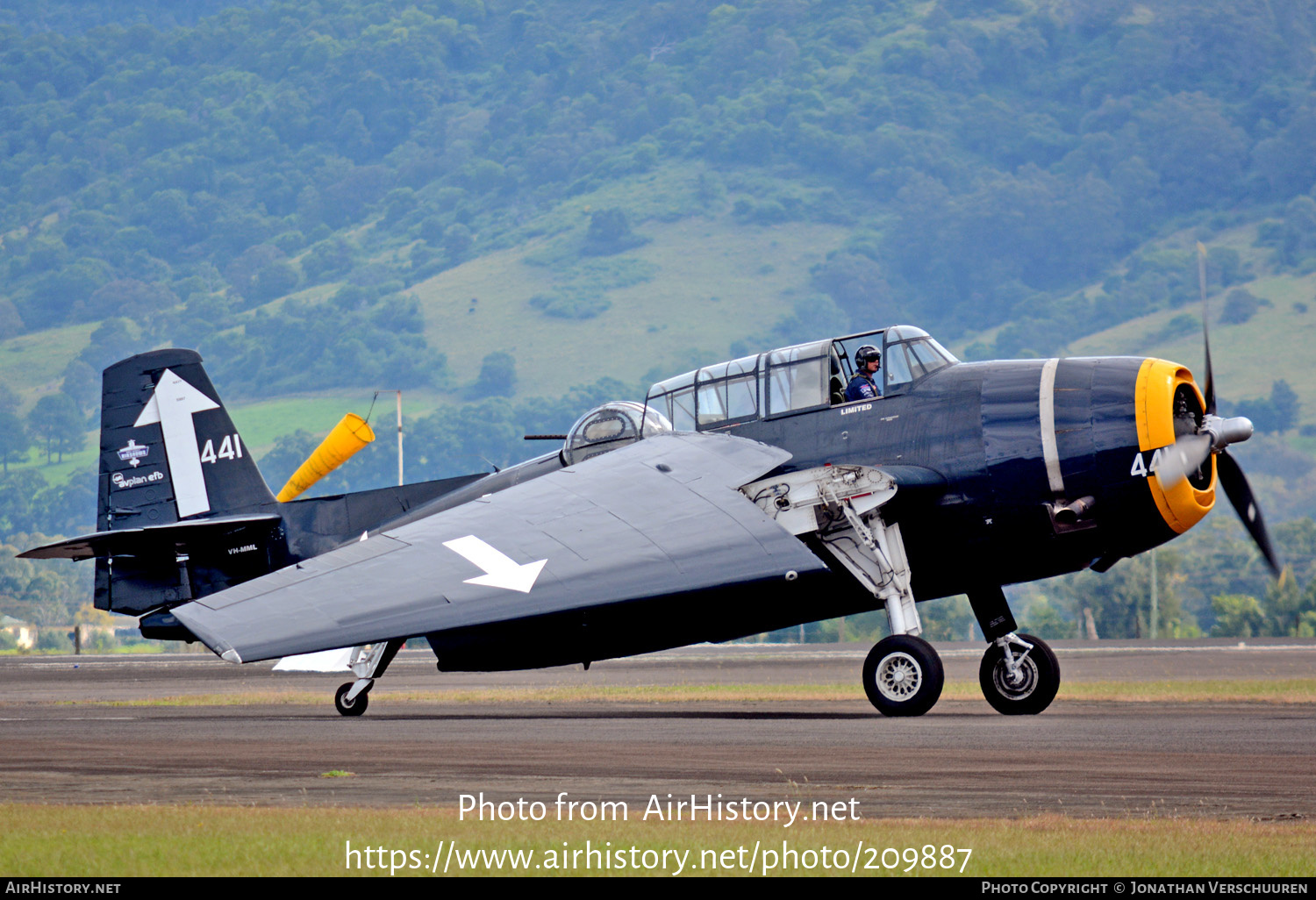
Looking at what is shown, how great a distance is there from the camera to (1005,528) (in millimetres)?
20391

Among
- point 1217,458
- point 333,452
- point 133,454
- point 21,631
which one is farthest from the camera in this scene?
point 21,631

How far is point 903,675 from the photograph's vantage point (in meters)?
20.0

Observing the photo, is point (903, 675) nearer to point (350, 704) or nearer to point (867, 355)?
point (867, 355)

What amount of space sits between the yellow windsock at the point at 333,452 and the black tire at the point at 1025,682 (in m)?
15.7

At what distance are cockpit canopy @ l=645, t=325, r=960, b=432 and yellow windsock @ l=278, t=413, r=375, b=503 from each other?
11.4 m

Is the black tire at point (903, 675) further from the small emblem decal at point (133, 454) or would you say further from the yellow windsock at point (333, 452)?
the yellow windsock at point (333, 452)

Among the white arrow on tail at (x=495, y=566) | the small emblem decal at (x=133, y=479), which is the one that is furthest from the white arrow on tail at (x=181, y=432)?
the white arrow on tail at (x=495, y=566)

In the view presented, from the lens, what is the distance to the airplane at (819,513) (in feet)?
53.0

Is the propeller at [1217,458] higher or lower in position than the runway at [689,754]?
higher

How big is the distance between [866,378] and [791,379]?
108 centimetres

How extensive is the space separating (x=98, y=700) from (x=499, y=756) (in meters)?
17.6

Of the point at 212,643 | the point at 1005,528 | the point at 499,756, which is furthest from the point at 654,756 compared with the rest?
the point at 1005,528

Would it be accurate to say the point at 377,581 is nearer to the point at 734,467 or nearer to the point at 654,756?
the point at 654,756

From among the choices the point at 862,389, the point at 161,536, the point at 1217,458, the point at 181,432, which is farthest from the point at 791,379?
the point at 181,432
